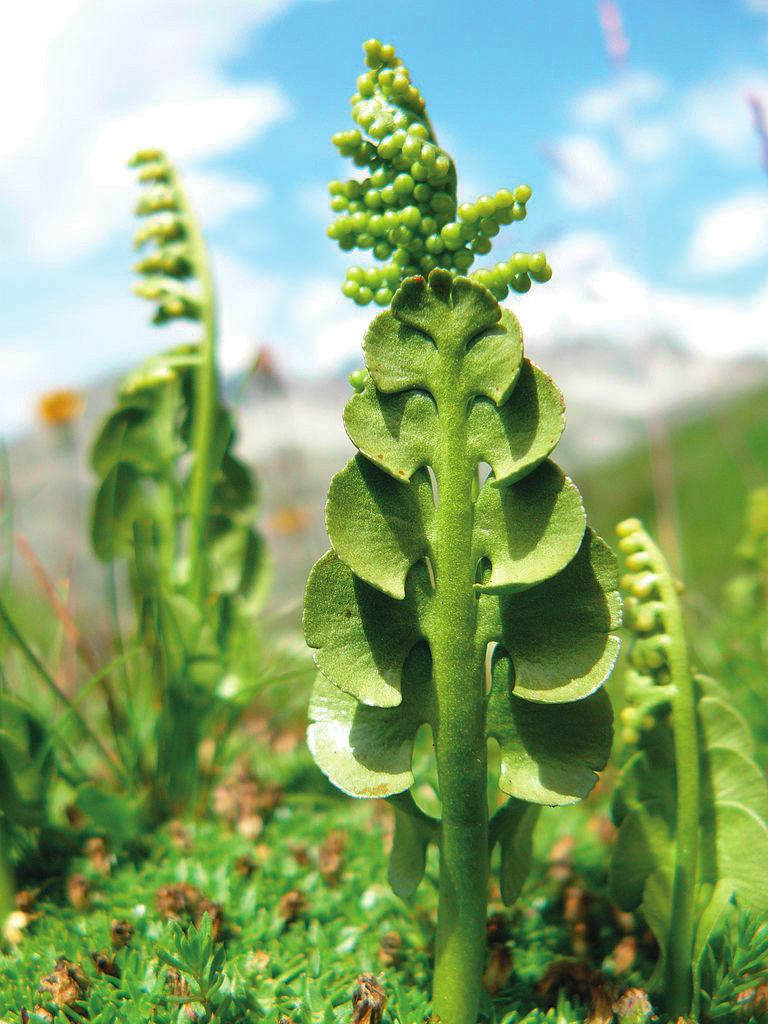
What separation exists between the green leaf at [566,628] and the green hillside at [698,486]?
312 cm

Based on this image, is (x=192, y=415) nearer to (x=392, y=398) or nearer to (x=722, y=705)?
(x=392, y=398)

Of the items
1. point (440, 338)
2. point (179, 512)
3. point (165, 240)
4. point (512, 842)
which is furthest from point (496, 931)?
point (165, 240)

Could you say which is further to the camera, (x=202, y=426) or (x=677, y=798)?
(x=202, y=426)

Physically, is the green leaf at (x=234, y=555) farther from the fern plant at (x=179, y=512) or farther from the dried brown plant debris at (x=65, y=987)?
the dried brown plant debris at (x=65, y=987)

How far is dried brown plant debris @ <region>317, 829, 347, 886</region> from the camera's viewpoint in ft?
4.63

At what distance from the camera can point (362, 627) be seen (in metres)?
1.00

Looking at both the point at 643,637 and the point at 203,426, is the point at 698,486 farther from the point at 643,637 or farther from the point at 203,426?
the point at 643,637

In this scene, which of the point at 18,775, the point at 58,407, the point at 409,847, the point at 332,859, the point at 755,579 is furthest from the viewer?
the point at 58,407

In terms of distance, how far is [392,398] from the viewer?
3.26 feet

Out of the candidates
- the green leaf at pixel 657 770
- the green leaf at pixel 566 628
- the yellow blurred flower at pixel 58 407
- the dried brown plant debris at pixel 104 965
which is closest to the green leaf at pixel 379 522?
the green leaf at pixel 566 628

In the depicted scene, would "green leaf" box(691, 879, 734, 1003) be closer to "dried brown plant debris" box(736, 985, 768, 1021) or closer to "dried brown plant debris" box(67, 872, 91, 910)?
"dried brown plant debris" box(736, 985, 768, 1021)

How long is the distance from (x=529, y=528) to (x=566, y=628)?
0.12 m

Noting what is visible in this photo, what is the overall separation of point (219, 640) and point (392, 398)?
919 millimetres

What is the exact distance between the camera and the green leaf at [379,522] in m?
0.96
